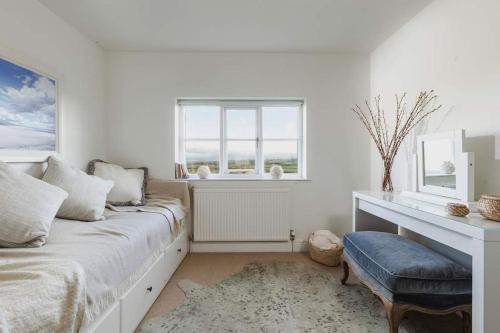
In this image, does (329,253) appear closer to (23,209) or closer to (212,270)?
(212,270)

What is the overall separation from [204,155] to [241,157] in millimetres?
468

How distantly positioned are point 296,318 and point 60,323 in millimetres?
1370

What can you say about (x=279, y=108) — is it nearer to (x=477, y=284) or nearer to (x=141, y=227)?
(x=141, y=227)

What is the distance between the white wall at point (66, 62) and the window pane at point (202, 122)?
38.3 inches

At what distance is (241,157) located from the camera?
3197 millimetres

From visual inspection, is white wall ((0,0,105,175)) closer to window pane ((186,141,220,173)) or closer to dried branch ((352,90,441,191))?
window pane ((186,141,220,173))

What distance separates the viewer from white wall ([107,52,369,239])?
9.74 ft

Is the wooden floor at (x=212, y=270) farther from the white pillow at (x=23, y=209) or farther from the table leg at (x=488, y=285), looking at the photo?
the white pillow at (x=23, y=209)

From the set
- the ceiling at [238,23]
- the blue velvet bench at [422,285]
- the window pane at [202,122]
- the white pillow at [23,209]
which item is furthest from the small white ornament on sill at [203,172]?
the blue velvet bench at [422,285]

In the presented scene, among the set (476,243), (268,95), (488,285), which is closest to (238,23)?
(268,95)

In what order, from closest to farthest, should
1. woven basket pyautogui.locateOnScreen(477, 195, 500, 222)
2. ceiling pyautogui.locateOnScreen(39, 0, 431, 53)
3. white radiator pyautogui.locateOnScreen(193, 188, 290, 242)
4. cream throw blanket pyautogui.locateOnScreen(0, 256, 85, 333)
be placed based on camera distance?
cream throw blanket pyautogui.locateOnScreen(0, 256, 85, 333)
woven basket pyautogui.locateOnScreen(477, 195, 500, 222)
ceiling pyautogui.locateOnScreen(39, 0, 431, 53)
white radiator pyautogui.locateOnScreen(193, 188, 290, 242)

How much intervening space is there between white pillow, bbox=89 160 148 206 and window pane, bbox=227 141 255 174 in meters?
1.06

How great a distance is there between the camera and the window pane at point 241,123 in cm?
319

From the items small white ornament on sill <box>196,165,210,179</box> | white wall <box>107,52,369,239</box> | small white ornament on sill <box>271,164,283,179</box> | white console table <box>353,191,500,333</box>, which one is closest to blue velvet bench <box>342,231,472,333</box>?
white console table <box>353,191,500,333</box>
